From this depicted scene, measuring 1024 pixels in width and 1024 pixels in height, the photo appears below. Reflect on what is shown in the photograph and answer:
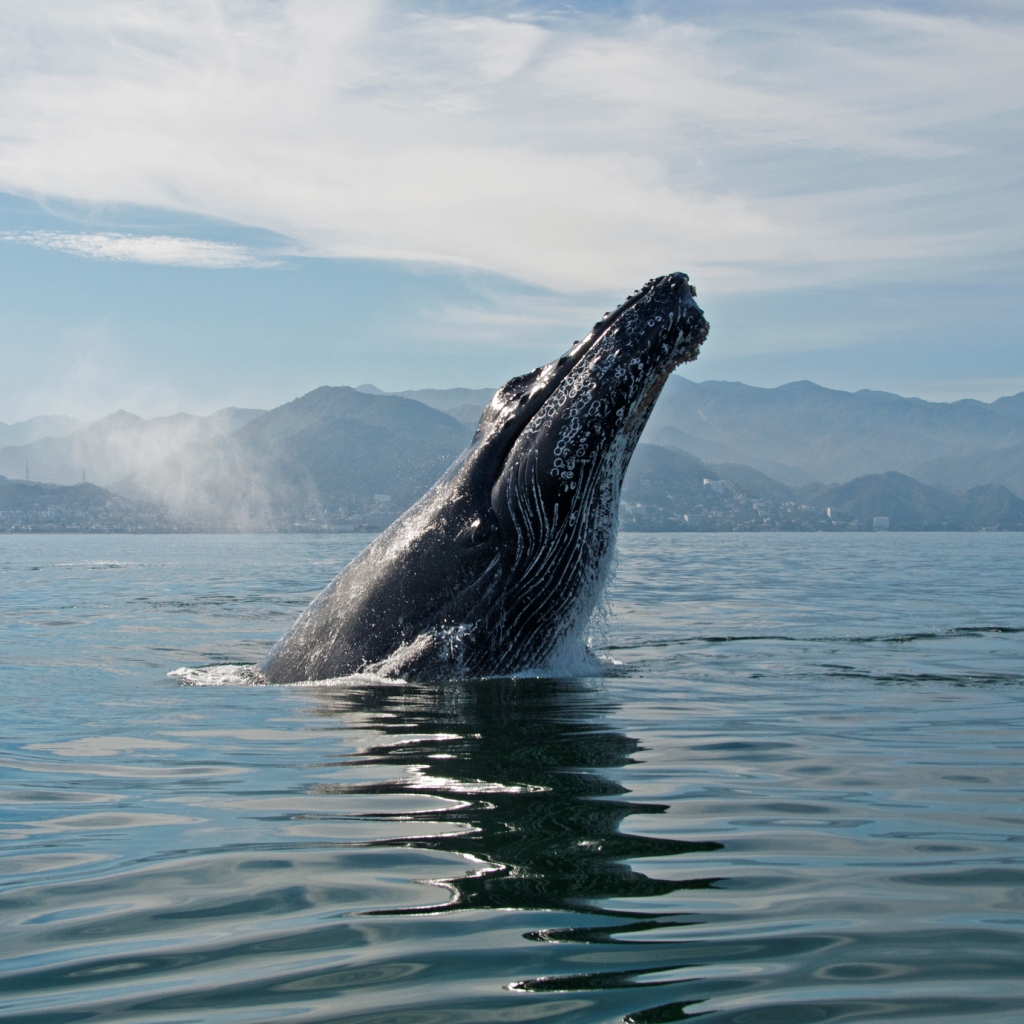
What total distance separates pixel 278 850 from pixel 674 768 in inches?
99.7

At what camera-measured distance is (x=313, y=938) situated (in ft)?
12.5

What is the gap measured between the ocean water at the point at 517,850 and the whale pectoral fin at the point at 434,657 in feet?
0.63

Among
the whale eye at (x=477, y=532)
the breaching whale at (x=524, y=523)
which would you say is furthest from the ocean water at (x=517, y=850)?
the whale eye at (x=477, y=532)

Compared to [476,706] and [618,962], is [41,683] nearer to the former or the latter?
[476,706]

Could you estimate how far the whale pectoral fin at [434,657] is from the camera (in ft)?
29.5

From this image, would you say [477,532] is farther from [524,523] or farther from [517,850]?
[517,850]

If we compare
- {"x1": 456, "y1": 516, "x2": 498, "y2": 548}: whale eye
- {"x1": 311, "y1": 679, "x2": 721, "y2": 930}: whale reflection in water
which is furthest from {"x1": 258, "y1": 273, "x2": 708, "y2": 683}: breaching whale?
{"x1": 311, "y1": 679, "x2": 721, "y2": 930}: whale reflection in water

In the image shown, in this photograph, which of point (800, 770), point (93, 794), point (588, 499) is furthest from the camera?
point (588, 499)

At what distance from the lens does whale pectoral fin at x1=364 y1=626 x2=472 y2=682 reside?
9.00 metres

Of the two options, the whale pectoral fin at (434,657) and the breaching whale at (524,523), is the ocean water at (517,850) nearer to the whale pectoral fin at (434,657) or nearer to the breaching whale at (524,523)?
the whale pectoral fin at (434,657)

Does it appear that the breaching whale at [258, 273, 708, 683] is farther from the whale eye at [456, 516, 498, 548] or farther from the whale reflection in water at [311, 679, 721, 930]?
the whale reflection in water at [311, 679, 721, 930]

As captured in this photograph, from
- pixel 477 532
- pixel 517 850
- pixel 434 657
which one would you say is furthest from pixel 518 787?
pixel 477 532

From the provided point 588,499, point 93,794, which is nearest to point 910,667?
point 588,499

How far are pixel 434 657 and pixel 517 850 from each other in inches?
177
